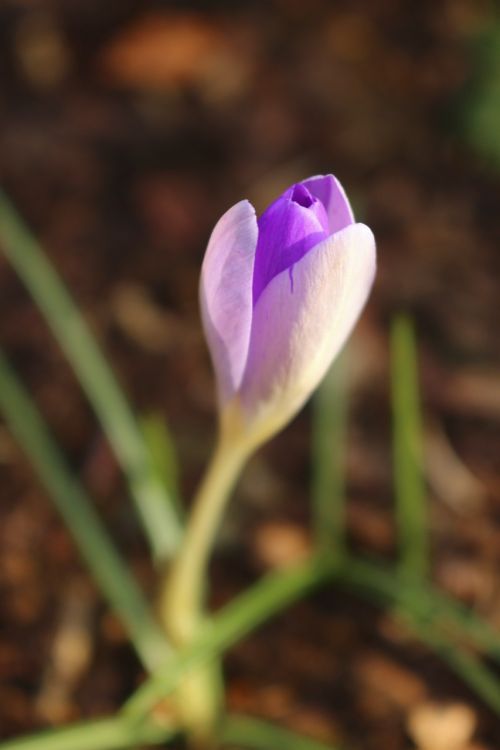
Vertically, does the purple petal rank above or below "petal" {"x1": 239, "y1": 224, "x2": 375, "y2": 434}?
above

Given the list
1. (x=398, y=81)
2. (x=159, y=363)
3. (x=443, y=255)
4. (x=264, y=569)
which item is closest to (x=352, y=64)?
(x=398, y=81)

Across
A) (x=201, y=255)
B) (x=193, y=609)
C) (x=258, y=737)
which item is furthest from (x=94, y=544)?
(x=201, y=255)

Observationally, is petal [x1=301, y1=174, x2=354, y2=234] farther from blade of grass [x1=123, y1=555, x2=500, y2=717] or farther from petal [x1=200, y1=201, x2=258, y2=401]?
blade of grass [x1=123, y1=555, x2=500, y2=717]

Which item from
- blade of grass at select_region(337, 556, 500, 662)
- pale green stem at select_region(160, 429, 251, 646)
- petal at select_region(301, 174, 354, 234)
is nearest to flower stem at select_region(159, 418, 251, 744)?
pale green stem at select_region(160, 429, 251, 646)

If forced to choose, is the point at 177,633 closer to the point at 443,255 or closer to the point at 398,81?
the point at 443,255

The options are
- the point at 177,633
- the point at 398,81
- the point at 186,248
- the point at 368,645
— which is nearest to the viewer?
the point at 177,633

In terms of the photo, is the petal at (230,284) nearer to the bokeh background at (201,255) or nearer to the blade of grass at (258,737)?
the blade of grass at (258,737)
